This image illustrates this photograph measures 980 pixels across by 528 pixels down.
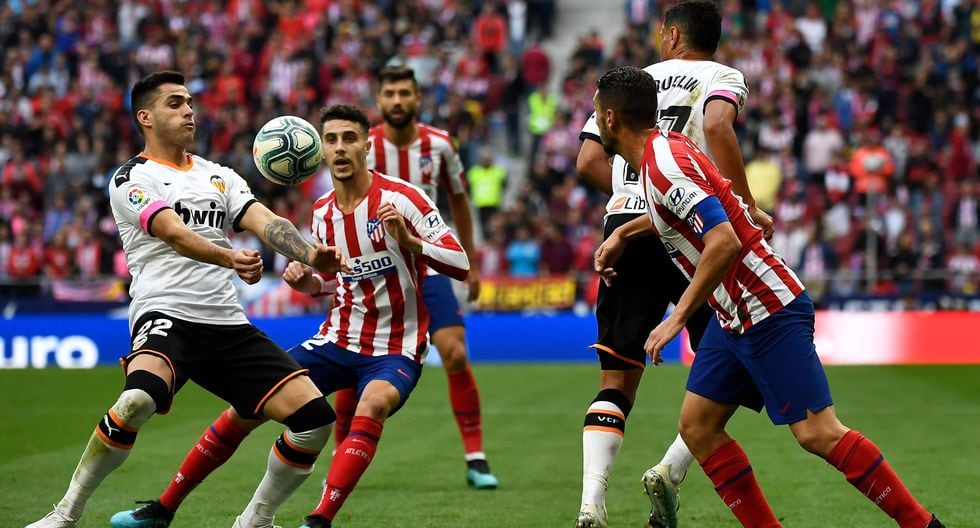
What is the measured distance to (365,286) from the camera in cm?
724

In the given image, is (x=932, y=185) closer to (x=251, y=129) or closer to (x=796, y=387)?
(x=251, y=129)

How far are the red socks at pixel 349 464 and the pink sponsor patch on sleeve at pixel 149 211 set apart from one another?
1.43m

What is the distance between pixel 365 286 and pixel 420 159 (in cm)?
210

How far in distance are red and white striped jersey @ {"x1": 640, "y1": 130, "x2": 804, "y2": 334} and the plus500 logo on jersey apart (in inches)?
77.3

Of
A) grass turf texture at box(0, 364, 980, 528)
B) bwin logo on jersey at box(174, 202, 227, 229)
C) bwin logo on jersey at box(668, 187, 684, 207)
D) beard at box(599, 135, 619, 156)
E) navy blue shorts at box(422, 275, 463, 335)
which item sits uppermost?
beard at box(599, 135, 619, 156)

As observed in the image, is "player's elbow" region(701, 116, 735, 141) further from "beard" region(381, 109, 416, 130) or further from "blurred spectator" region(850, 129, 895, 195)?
"blurred spectator" region(850, 129, 895, 195)

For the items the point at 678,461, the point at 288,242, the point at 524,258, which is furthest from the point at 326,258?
the point at 524,258

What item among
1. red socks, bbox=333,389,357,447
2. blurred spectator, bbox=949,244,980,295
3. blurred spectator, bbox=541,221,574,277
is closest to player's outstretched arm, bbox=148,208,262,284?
red socks, bbox=333,389,357,447

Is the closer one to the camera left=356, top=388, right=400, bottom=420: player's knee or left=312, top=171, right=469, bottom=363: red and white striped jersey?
left=356, top=388, right=400, bottom=420: player's knee

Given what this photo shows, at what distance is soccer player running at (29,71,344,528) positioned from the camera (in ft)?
20.0

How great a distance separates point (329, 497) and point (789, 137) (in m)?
16.2

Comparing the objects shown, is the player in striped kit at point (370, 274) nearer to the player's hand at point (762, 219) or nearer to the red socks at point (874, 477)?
the player's hand at point (762, 219)

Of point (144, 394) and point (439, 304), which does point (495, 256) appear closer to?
point (439, 304)

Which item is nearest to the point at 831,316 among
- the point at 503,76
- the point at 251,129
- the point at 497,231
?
the point at 497,231
